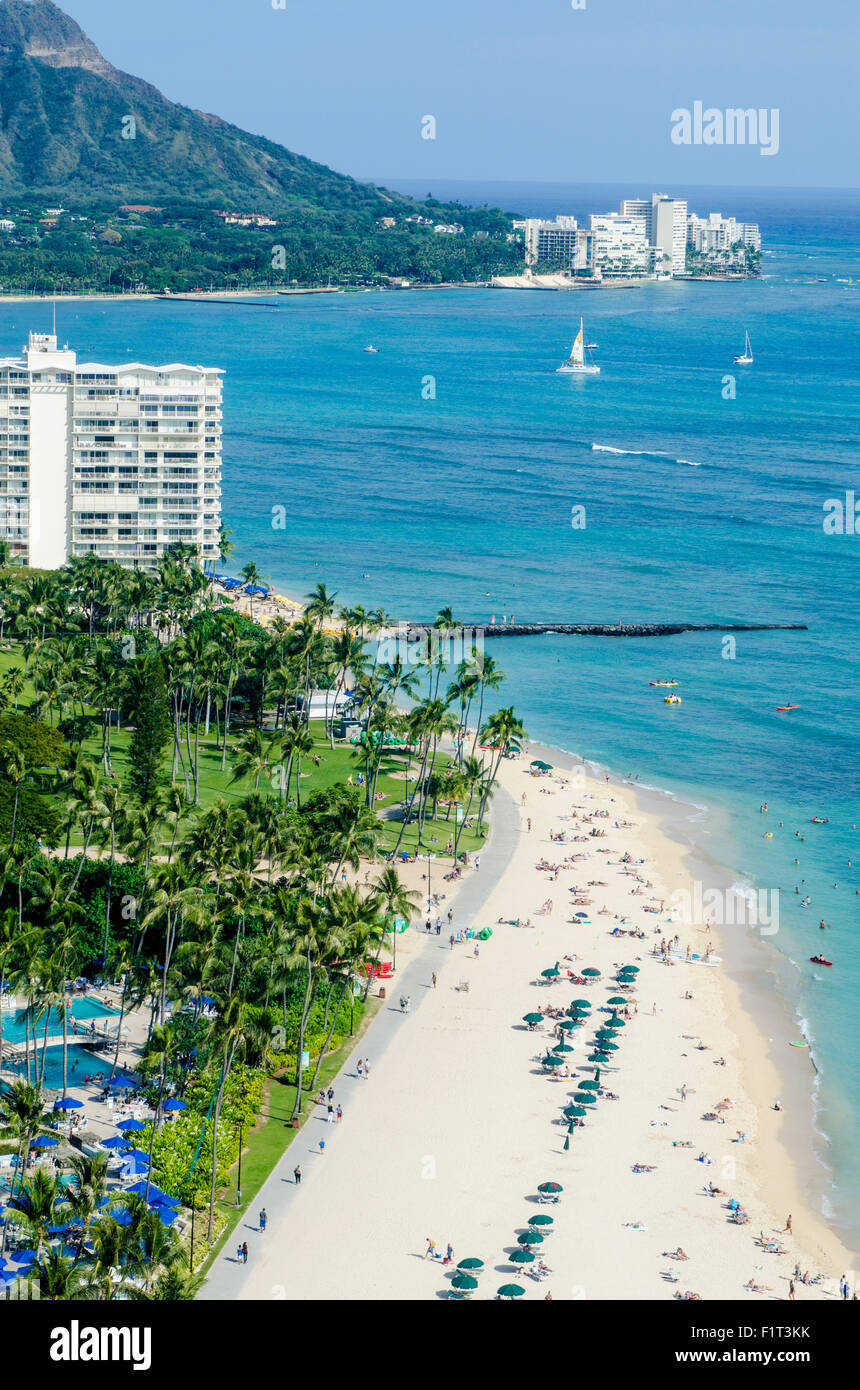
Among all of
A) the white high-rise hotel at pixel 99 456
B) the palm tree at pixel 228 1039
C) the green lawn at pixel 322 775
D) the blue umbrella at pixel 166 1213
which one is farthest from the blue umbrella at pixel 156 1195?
the white high-rise hotel at pixel 99 456

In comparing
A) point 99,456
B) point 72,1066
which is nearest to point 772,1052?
point 72,1066

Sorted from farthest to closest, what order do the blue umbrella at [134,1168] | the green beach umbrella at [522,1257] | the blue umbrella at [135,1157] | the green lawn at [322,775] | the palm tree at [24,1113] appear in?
the green lawn at [322,775] < the blue umbrella at [135,1157] < the blue umbrella at [134,1168] < the green beach umbrella at [522,1257] < the palm tree at [24,1113]

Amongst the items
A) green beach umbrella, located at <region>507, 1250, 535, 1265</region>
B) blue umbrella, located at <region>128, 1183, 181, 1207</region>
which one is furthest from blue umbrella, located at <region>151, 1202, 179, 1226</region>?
green beach umbrella, located at <region>507, 1250, 535, 1265</region>

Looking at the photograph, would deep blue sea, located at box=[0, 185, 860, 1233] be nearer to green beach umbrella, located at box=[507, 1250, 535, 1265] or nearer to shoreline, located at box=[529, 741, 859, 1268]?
shoreline, located at box=[529, 741, 859, 1268]

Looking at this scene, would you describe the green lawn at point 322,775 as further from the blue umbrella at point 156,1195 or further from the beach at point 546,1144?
the blue umbrella at point 156,1195

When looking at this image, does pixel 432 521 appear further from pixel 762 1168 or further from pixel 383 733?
pixel 762 1168
